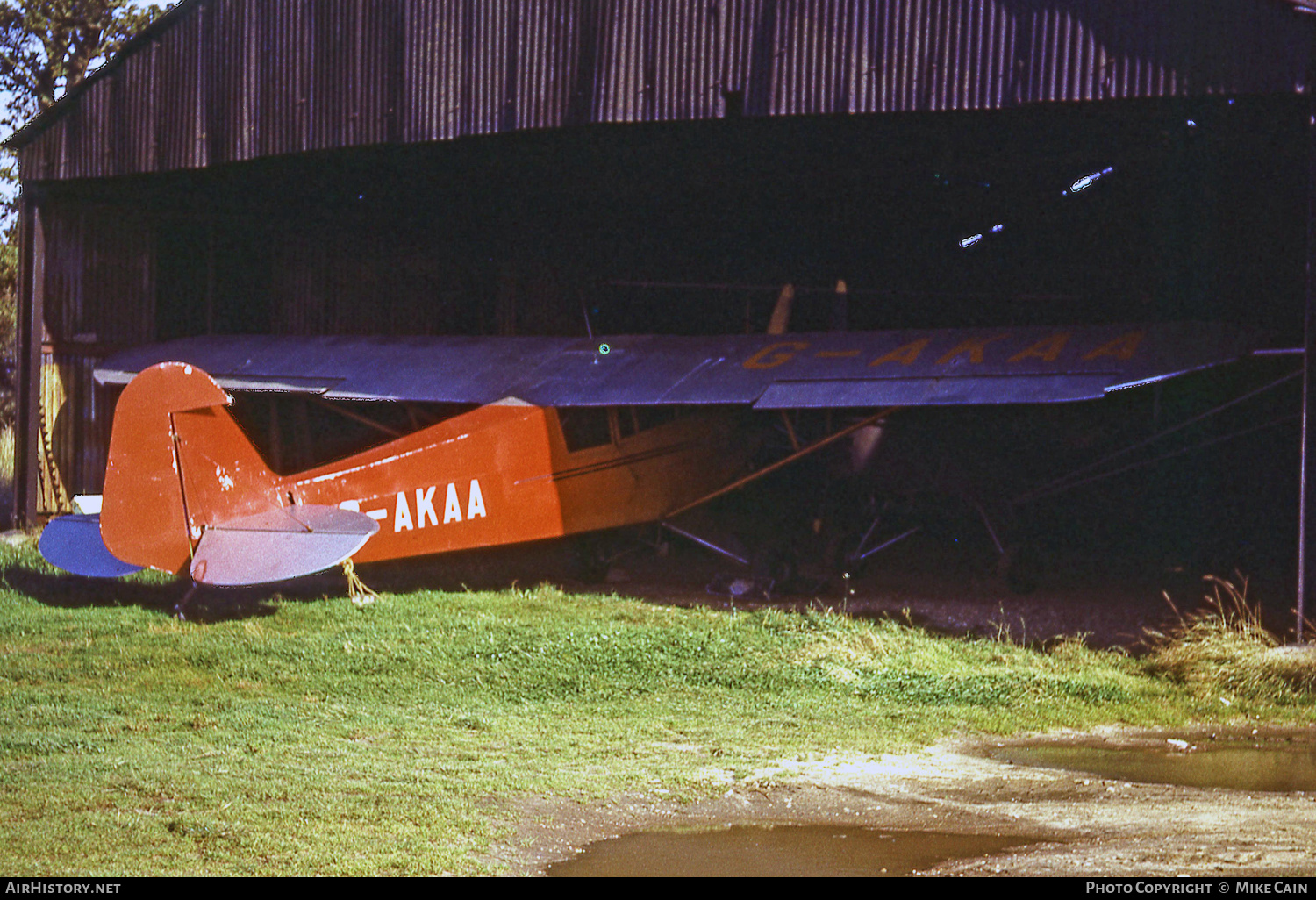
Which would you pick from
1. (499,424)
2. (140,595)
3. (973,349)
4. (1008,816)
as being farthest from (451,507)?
(1008,816)

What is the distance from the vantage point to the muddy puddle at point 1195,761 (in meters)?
7.06

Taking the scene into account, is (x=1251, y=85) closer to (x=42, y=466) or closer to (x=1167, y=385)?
(x=1167, y=385)

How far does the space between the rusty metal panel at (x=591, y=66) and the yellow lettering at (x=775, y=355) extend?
9.11 ft

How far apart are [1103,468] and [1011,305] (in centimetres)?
327

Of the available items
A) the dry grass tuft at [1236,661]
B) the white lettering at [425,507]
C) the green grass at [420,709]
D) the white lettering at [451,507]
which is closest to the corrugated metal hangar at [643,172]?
the white lettering at [451,507]

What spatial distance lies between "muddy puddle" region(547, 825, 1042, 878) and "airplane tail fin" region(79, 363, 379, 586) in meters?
4.46

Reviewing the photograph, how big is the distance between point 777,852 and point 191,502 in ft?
20.5

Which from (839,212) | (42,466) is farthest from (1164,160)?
(42,466)

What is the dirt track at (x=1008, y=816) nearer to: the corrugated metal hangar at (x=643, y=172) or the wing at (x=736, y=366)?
the wing at (x=736, y=366)

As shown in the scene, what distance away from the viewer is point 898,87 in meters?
11.2

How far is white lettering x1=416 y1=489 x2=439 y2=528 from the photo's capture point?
11.3 m

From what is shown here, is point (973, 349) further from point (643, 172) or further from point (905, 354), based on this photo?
point (643, 172)

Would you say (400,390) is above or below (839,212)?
below

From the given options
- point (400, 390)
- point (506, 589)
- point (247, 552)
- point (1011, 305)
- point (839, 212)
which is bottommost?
point (506, 589)
